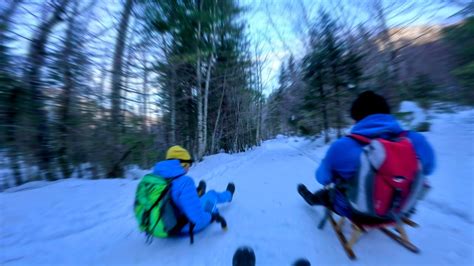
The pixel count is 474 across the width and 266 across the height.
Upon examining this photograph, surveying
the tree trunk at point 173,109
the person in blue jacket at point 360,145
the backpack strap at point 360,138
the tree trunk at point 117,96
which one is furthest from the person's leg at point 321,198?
the tree trunk at point 173,109

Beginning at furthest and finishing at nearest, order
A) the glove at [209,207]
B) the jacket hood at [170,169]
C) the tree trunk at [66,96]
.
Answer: the tree trunk at [66,96]
the glove at [209,207]
the jacket hood at [170,169]

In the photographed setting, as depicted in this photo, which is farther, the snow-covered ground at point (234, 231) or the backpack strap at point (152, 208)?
the backpack strap at point (152, 208)

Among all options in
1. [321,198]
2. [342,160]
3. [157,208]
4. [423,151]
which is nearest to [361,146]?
[342,160]

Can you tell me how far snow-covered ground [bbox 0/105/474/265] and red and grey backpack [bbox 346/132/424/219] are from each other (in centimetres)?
61

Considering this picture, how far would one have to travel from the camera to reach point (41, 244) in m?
2.86

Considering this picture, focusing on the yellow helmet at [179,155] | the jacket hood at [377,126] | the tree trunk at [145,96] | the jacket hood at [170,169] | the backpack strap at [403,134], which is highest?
the tree trunk at [145,96]

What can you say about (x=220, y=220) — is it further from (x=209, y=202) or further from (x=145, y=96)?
(x=145, y=96)

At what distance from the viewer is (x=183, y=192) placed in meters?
2.48

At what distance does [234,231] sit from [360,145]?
1.82m

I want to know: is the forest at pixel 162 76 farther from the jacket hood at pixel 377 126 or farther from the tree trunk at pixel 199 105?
the jacket hood at pixel 377 126

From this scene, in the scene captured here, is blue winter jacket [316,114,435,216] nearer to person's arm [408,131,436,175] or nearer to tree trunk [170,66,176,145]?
person's arm [408,131,436,175]

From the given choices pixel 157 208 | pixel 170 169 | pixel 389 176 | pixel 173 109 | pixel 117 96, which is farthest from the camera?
pixel 173 109

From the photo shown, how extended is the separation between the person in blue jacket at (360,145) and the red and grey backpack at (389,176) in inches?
4.7

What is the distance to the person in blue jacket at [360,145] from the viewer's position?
208cm
